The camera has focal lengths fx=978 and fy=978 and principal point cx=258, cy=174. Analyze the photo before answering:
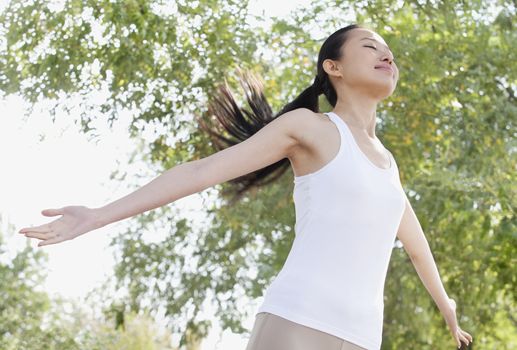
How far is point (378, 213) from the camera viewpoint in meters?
2.33

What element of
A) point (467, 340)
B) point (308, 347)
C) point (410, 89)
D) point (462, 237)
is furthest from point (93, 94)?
point (308, 347)

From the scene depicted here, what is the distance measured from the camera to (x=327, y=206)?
2277mm

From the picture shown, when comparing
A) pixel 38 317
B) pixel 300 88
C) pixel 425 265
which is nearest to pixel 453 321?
pixel 425 265

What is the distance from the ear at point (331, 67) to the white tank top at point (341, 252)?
28cm

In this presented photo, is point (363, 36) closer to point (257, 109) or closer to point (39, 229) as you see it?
point (257, 109)

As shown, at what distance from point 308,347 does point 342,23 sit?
19.3 ft

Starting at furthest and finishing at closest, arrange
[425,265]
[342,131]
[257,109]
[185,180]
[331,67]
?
[257,109] < [425,265] < [331,67] < [342,131] < [185,180]

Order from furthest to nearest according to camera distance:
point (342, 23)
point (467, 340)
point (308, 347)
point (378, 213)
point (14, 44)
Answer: point (342, 23), point (14, 44), point (467, 340), point (378, 213), point (308, 347)

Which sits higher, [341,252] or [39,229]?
[341,252]

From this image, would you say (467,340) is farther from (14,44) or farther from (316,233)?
(14,44)

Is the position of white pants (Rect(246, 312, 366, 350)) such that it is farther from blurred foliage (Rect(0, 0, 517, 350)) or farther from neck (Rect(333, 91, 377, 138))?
blurred foliage (Rect(0, 0, 517, 350))

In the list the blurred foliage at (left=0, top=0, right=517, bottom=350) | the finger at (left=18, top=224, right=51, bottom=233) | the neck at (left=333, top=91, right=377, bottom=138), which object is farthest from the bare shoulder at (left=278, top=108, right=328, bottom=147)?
the blurred foliage at (left=0, top=0, right=517, bottom=350)

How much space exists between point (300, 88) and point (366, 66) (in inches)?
215

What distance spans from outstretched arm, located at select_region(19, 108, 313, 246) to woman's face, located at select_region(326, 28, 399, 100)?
0.22 m
